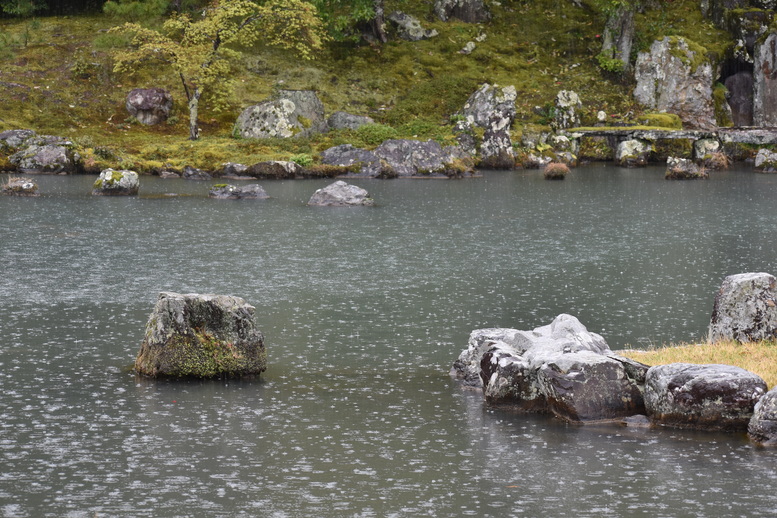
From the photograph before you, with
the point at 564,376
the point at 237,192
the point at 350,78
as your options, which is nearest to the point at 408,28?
the point at 350,78

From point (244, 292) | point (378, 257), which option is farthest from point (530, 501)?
point (378, 257)

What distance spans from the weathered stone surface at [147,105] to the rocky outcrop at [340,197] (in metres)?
29.4

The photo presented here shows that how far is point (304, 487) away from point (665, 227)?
3132 cm

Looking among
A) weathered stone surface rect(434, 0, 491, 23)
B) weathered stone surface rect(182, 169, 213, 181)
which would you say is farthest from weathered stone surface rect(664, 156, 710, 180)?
weathered stone surface rect(434, 0, 491, 23)

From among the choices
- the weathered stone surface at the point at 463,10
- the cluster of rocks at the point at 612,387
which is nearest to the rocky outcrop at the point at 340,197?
the cluster of rocks at the point at 612,387

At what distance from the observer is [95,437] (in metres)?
14.9

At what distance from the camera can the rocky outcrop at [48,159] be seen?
62.5 meters

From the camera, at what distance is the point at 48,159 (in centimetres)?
6256

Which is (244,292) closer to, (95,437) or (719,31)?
(95,437)

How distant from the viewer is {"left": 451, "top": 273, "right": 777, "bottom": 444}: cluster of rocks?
1531 cm

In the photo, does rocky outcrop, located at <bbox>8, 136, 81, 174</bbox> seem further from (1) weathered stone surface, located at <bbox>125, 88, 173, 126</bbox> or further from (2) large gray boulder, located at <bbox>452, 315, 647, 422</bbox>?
(2) large gray boulder, located at <bbox>452, 315, 647, 422</bbox>

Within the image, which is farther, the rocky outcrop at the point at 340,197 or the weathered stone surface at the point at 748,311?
the rocky outcrop at the point at 340,197

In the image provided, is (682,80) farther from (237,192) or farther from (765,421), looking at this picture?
(765,421)

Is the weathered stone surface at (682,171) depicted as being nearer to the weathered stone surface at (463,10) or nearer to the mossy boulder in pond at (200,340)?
the weathered stone surface at (463,10)
